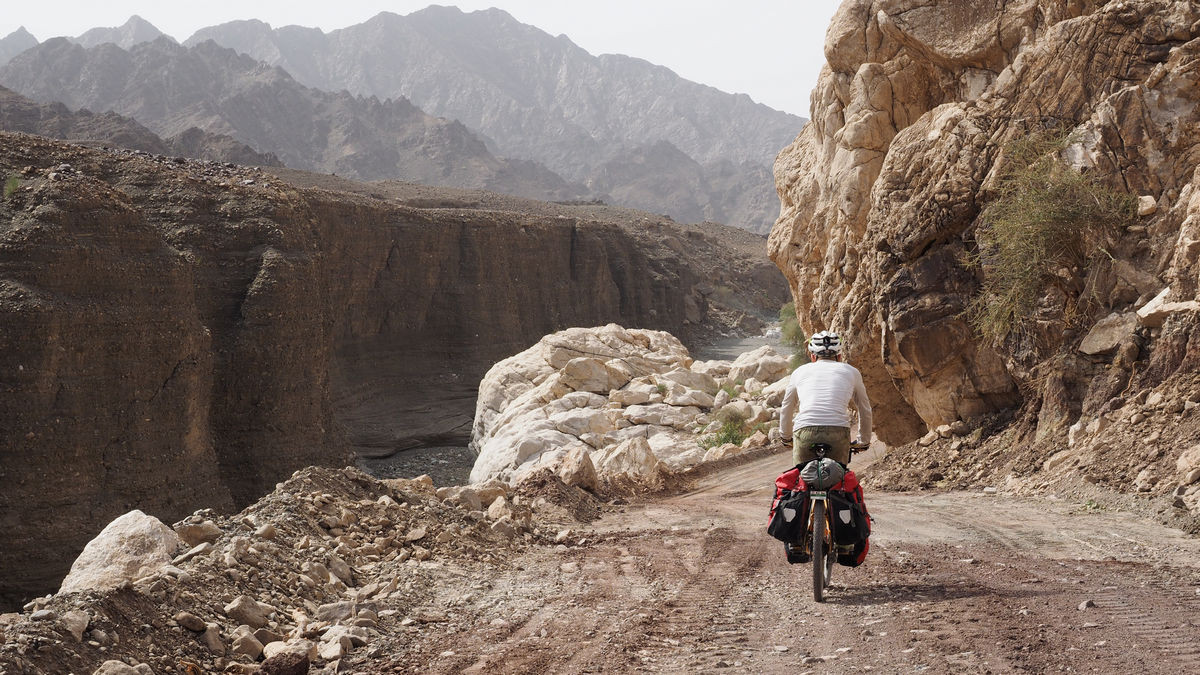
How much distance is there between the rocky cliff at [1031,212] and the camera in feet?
32.9

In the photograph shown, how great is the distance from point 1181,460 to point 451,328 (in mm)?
40353

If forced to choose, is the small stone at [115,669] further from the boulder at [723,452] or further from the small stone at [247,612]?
the boulder at [723,452]

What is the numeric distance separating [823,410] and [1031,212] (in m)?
6.07

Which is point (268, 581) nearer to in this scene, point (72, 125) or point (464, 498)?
point (464, 498)

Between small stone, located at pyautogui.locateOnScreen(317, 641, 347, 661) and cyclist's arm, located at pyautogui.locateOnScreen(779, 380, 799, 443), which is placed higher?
cyclist's arm, located at pyautogui.locateOnScreen(779, 380, 799, 443)

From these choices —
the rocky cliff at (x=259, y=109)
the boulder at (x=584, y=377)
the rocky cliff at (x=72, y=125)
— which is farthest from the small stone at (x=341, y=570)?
the rocky cliff at (x=259, y=109)

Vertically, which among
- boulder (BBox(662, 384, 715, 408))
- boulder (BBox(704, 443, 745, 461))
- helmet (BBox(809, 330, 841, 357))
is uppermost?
helmet (BBox(809, 330, 841, 357))

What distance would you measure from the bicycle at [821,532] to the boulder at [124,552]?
14.0 ft

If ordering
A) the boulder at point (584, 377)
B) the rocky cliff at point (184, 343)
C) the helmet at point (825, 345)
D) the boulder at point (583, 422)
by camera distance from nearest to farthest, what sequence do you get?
1. the helmet at point (825, 345)
2. the rocky cliff at point (184, 343)
3. the boulder at point (583, 422)
4. the boulder at point (584, 377)

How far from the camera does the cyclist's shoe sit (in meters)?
6.09

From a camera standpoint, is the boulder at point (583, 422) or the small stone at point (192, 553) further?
the boulder at point (583, 422)

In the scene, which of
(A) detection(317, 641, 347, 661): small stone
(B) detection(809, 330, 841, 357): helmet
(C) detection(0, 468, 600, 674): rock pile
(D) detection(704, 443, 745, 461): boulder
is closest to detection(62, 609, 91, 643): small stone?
(C) detection(0, 468, 600, 674): rock pile

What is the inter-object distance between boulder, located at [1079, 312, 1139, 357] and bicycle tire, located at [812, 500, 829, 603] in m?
5.90

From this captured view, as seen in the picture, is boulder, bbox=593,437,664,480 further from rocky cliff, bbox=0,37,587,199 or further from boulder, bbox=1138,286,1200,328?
rocky cliff, bbox=0,37,587,199
